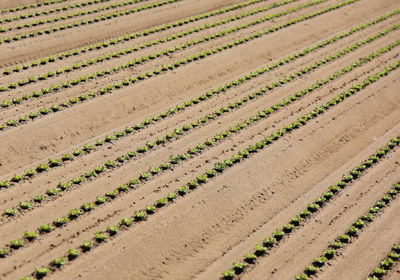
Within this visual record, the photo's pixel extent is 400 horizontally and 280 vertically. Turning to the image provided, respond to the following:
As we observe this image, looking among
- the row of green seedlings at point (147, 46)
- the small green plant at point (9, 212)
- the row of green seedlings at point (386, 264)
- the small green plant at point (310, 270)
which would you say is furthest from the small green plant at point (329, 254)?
the row of green seedlings at point (147, 46)

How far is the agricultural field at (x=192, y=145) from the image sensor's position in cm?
1402

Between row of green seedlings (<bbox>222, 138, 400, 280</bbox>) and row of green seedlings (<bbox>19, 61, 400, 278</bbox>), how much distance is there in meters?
0.08

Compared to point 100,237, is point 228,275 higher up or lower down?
lower down

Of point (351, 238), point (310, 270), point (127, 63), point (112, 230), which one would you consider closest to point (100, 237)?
point (112, 230)

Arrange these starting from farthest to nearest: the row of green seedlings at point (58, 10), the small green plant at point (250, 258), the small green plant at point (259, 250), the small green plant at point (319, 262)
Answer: the row of green seedlings at point (58, 10)
the small green plant at point (259, 250)
the small green plant at point (319, 262)
the small green plant at point (250, 258)

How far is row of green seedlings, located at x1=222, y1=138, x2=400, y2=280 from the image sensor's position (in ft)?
45.1

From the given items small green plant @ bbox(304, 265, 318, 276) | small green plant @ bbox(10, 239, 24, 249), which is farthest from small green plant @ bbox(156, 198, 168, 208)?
small green plant @ bbox(304, 265, 318, 276)

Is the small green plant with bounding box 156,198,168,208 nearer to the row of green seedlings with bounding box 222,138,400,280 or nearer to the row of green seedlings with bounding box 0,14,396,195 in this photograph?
the row of green seedlings with bounding box 222,138,400,280

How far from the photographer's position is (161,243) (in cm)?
1423

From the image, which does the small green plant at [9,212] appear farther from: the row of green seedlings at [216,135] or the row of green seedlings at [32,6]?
the row of green seedlings at [32,6]

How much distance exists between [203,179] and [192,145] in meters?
2.21

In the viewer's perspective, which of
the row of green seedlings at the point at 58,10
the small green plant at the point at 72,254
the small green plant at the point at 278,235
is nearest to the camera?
the small green plant at the point at 72,254

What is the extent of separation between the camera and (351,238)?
592 inches

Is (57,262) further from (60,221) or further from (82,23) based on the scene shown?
(82,23)
